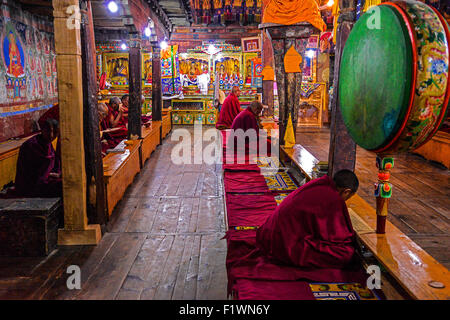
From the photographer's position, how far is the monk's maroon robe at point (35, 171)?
4.07 meters

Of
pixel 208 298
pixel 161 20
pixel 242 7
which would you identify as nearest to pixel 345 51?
pixel 208 298

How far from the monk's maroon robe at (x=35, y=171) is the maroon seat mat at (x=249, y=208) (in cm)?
194

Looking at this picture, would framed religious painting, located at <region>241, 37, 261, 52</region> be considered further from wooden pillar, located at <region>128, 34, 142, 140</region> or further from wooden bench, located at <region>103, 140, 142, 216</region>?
wooden bench, located at <region>103, 140, 142, 216</region>

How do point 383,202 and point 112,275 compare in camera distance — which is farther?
point 112,275

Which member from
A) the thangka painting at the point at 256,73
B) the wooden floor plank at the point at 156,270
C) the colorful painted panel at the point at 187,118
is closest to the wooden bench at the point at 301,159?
the wooden floor plank at the point at 156,270

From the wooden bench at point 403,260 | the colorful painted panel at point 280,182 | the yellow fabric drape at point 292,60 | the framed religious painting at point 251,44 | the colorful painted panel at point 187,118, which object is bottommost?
the colorful painted panel at point 280,182

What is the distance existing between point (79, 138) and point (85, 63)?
0.75 metres

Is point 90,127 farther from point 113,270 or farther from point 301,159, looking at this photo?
point 301,159

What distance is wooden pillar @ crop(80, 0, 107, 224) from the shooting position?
12.1 feet

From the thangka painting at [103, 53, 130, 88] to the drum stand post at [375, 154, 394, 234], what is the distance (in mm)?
13293

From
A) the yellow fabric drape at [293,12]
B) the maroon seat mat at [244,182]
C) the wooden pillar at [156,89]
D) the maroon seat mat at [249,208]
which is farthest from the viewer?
the wooden pillar at [156,89]

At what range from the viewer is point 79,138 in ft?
11.9

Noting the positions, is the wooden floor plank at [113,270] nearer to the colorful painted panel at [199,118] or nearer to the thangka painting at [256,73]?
the colorful painted panel at [199,118]

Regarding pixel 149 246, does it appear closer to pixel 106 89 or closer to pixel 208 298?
pixel 208 298
